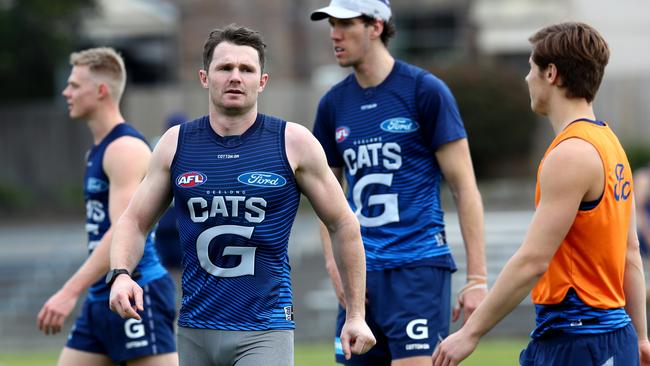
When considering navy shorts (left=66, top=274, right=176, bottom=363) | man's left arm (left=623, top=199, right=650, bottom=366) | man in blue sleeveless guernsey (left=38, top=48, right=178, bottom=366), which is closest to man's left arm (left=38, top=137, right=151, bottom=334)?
man in blue sleeveless guernsey (left=38, top=48, right=178, bottom=366)

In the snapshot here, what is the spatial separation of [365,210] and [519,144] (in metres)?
19.8

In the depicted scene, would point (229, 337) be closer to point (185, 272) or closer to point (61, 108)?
point (185, 272)

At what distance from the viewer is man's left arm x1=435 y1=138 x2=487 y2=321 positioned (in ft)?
21.3

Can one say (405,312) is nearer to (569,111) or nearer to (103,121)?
(569,111)

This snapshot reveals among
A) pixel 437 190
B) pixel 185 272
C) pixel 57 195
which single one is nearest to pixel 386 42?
pixel 437 190

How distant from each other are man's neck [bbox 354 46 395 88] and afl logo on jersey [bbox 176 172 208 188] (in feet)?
5.85

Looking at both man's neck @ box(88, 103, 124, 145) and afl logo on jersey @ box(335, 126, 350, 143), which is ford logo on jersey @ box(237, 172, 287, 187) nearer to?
afl logo on jersey @ box(335, 126, 350, 143)

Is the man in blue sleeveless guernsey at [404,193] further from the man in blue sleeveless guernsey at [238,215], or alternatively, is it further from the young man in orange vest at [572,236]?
the young man in orange vest at [572,236]

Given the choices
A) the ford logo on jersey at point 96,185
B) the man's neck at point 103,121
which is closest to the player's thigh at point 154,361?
the ford logo on jersey at point 96,185

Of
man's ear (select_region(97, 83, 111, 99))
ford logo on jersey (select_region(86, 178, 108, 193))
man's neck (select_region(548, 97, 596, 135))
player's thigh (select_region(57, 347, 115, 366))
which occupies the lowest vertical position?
player's thigh (select_region(57, 347, 115, 366))

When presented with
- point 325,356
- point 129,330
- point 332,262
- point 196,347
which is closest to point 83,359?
point 129,330

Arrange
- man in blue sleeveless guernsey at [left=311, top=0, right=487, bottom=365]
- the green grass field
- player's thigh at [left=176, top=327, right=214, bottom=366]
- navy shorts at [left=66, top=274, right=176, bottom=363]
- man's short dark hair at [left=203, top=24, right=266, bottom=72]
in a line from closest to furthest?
player's thigh at [left=176, top=327, right=214, bottom=366] < man's short dark hair at [left=203, top=24, right=266, bottom=72] < man in blue sleeveless guernsey at [left=311, top=0, right=487, bottom=365] < navy shorts at [left=66, top=274, right=176, bottom=363] < the green grass field

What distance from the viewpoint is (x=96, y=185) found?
7047 millimetres

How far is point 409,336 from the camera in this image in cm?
638
